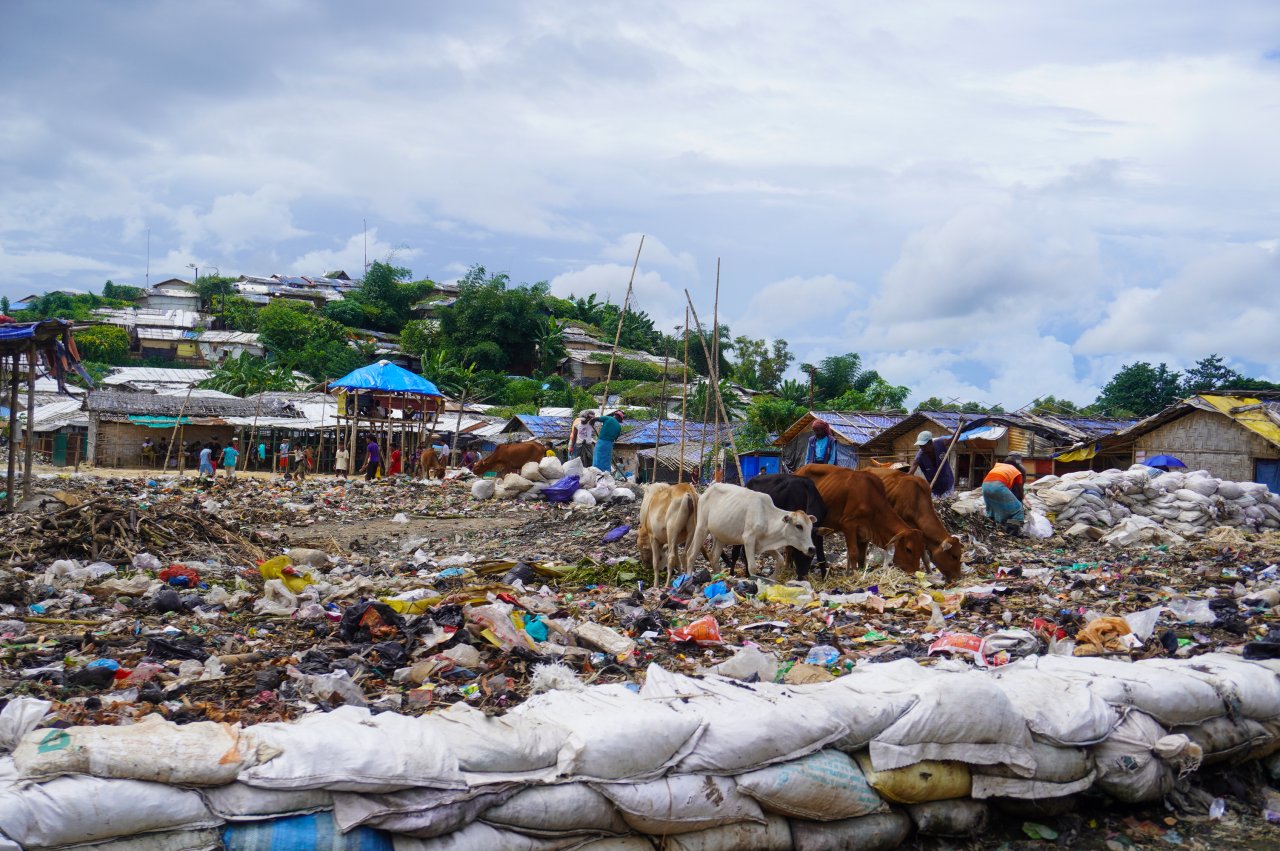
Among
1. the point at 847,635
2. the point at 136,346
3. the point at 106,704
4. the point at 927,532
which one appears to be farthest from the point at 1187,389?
the point at 136,346

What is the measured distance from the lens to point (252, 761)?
3.51 meters

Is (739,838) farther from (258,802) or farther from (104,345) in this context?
(104,345)

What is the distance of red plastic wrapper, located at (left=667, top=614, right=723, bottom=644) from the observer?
6598 millimetres

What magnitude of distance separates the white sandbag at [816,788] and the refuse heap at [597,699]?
0.01 metres

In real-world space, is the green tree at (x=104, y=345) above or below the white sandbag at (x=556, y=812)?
above

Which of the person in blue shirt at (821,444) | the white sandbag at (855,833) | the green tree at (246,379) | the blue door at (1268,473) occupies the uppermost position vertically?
the green tree at (246,379)

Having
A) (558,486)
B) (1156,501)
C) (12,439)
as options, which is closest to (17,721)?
(12,439)

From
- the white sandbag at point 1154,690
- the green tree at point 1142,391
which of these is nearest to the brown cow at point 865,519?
the white sandbag at point 1154,690

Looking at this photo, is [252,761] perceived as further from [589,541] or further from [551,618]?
[589,541]

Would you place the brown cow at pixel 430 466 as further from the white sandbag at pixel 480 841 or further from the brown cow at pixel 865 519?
the white sandbag at pixel 480 841

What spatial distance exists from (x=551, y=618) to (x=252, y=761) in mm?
3627

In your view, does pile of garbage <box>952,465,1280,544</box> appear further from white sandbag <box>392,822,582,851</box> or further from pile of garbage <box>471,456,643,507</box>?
white sandbag <box>392,822,582,851</box>

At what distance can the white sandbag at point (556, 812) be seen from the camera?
3773 mm

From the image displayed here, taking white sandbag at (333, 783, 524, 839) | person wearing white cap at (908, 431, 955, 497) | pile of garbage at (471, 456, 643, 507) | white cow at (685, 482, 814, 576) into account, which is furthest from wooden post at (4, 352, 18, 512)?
person wearing white cap at (908, 431, 955, 497)
